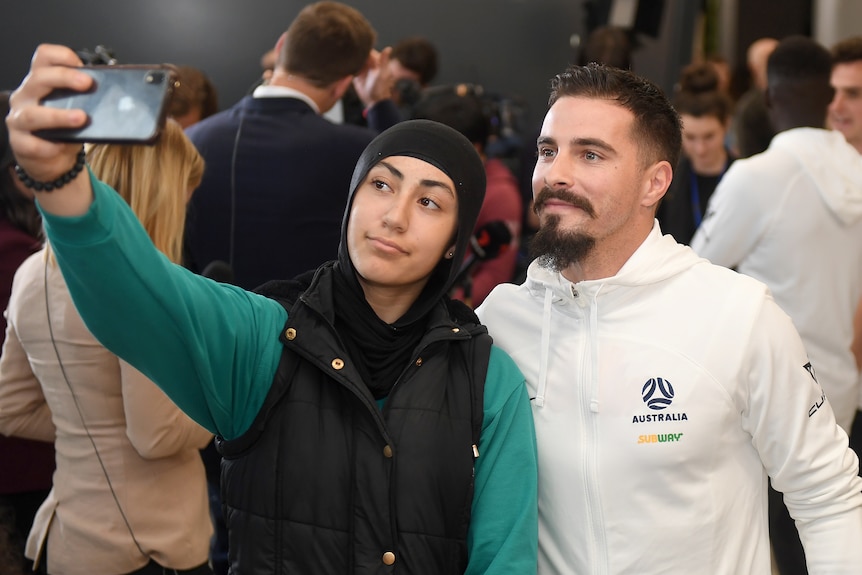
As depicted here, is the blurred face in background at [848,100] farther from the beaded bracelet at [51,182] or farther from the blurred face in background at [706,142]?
the beaded bracelet at [51,182]

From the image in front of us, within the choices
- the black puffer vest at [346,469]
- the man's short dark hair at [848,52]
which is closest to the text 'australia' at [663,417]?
the black puffer vest at [346,469]

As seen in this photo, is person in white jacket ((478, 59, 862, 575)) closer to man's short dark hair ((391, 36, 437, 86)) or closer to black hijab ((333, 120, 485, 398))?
black hijab ((333, 120, 485, 398))

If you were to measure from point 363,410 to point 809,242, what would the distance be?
76.7 inches

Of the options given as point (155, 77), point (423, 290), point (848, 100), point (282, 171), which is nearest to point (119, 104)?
point (155, 77)

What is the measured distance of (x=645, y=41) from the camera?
714 centimetres

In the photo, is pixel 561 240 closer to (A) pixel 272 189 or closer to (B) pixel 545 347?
(B) pixel 545 347

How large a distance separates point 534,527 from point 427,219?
1.83 feet

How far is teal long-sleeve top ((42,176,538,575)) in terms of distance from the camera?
4.26ft

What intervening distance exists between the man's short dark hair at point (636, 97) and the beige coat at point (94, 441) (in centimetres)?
102

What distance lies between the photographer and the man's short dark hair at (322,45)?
10.3 ft

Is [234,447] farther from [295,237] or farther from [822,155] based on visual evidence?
[822,155]

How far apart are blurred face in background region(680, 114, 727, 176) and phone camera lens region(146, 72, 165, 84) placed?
3.60 m

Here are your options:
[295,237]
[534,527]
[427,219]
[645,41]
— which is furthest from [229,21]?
[534,527]

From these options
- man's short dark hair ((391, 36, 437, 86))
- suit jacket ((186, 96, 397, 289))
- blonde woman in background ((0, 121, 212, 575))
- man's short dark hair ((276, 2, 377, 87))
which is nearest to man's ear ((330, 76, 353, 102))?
man's short dark hair ((276, 2, 377, 87))
